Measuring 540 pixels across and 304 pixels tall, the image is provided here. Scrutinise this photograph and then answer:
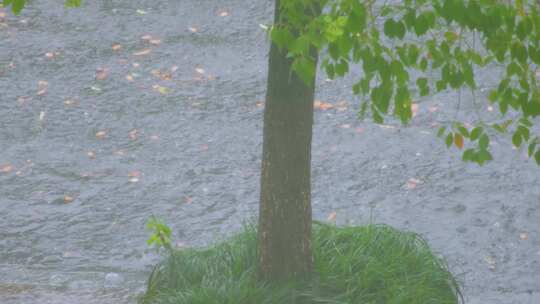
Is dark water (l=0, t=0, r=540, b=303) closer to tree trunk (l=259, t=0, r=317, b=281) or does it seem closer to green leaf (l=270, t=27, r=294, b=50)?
tree trunk (l=259, t=0, r=317, b=281)

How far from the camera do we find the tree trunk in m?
4.66

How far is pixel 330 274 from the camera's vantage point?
16.4 feet

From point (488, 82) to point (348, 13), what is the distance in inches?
248

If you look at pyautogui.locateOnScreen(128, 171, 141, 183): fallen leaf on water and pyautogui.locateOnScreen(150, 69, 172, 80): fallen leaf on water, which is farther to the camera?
pyautogui.locateOnScreen(150, 69, 172, 80): fallen leaf on water

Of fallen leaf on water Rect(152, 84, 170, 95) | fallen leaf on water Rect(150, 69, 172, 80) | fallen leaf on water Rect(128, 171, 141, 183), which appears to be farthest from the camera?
fallen leaf on water Rect(150, 69, 172, 80)

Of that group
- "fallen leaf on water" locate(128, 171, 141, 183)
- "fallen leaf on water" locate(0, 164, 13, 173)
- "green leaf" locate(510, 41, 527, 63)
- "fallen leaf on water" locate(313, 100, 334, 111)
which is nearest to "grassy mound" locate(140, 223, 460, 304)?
"green leaf" locate(510, 41, 527, 63)

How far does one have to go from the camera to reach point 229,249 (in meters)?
5.33

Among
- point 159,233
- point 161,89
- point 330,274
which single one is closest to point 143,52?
point 161,89

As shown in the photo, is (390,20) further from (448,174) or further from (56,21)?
(56,21)

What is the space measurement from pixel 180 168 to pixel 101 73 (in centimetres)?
227

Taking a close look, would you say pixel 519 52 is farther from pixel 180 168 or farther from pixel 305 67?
pixel 180 168

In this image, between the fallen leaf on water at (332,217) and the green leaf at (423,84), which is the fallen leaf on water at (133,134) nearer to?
the fallen leaf on water at (332,217)

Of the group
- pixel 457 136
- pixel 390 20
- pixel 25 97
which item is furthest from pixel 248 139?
pixel 390 20

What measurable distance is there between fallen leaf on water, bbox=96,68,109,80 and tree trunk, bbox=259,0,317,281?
16.8 feet
